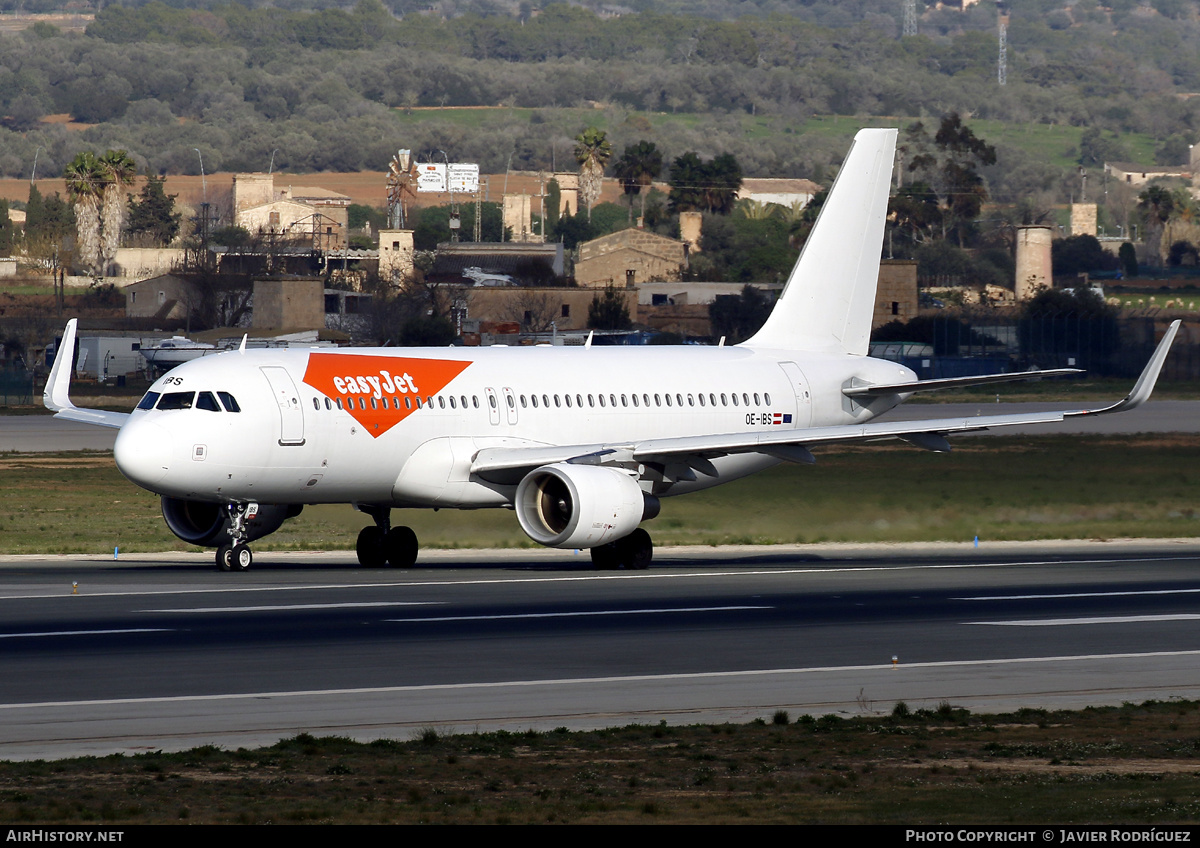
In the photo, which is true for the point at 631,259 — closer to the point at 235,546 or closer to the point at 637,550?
the point at 637,550

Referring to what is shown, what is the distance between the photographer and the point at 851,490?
156ft

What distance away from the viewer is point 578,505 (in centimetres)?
3519

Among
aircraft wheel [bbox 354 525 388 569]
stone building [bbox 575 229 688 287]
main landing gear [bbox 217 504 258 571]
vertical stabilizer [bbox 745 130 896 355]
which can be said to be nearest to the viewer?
main landing gear [bbox 217 504 258 571]

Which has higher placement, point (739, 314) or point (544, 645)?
point (739, 314)

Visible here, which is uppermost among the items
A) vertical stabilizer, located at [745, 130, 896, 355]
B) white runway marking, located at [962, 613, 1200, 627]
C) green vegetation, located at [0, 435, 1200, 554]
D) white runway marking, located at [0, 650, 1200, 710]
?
vertical stabilizer, located at [745, 130, 896, 355]

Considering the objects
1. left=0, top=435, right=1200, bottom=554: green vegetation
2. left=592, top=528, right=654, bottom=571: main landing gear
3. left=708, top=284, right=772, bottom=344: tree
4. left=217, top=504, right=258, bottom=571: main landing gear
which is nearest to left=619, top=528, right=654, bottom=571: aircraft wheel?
left=592, top=528, right=654, bottom=571: main landing gear

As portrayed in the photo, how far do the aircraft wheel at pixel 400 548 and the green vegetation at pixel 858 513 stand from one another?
5664 mm

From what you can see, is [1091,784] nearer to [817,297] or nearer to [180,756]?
[180,756]

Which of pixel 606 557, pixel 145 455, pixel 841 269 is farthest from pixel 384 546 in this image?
pixel 841 269

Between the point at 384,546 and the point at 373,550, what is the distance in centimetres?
23

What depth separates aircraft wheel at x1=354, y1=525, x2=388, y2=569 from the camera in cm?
3900

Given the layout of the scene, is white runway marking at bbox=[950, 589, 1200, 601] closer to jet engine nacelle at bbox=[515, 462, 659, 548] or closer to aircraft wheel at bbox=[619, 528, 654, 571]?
jet engine nacelle at bbox=[515, 462, 659, 548]

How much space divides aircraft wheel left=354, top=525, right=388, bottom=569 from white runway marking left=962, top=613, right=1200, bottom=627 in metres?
14.1
